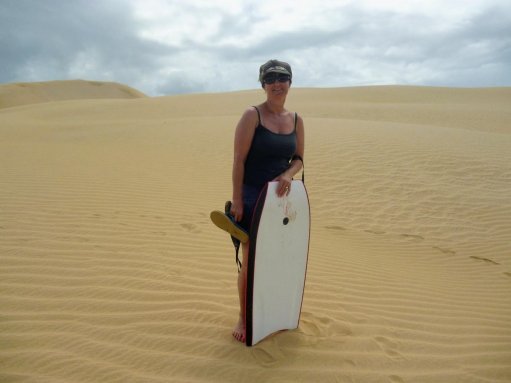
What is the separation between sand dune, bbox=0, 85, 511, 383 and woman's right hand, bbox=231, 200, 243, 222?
954 mm

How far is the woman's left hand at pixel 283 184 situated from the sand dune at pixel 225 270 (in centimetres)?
115

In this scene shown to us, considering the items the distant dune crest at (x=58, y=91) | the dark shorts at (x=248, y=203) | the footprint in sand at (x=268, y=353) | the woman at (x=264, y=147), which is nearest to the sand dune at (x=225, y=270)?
the footprint in sand at (x=268, y=353)

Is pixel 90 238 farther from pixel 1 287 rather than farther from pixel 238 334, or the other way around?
pixel 238 334

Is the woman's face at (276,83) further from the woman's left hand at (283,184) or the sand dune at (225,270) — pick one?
the sand dune at (225,270)

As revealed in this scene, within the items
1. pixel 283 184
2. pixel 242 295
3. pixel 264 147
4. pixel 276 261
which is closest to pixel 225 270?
pixel 242 295

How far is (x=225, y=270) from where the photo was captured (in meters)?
4.19

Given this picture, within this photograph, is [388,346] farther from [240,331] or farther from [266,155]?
[266,155]

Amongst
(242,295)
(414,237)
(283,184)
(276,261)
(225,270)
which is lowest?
(414,237)

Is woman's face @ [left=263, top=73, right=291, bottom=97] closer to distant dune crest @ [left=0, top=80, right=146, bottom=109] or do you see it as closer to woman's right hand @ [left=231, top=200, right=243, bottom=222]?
woman's right hand @ [left=231, top=200, right=243, bottom=222]

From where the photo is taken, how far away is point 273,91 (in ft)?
8.99

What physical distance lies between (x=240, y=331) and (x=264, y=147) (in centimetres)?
139

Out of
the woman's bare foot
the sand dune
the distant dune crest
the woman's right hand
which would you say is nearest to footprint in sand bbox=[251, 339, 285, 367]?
the sand dune

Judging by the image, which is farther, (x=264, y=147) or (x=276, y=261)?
(x=276, y=261)

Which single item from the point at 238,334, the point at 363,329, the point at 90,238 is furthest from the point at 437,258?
the point at 90,238
